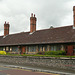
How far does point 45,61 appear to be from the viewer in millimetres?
19141

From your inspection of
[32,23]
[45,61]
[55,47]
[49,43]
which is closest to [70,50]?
[55,47]

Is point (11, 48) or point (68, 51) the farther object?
point (11, 48)

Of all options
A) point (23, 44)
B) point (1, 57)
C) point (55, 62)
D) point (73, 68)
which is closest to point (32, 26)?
point (23, 44)

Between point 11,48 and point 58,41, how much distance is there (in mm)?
13335

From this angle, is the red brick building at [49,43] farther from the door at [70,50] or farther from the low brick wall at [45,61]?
the low brick wall at [45,61]

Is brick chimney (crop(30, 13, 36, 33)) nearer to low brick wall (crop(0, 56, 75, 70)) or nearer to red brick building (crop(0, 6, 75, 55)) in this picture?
red brick building (crop(0, 6, 75, 55))

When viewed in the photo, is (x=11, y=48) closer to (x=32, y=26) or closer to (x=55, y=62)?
(x=32, y=26)

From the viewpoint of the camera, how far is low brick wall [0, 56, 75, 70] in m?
16.6

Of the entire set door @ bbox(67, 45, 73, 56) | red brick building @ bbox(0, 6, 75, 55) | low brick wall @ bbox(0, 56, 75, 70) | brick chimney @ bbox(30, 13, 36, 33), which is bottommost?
low brick wall @ bbox(0, 56, 75, 70)

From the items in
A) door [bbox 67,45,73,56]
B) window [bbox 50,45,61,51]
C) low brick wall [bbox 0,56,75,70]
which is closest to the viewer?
low brick wall [bbox 0,56,75,70]

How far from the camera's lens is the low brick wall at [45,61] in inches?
652

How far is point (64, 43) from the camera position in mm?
23062

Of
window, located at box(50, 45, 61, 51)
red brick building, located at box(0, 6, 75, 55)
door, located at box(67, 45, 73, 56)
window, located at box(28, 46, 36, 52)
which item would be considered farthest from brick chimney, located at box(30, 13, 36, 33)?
door, located at box(67, 45, 73, 56)

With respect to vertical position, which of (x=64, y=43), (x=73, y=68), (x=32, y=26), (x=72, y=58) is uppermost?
(x=32, y=26)
